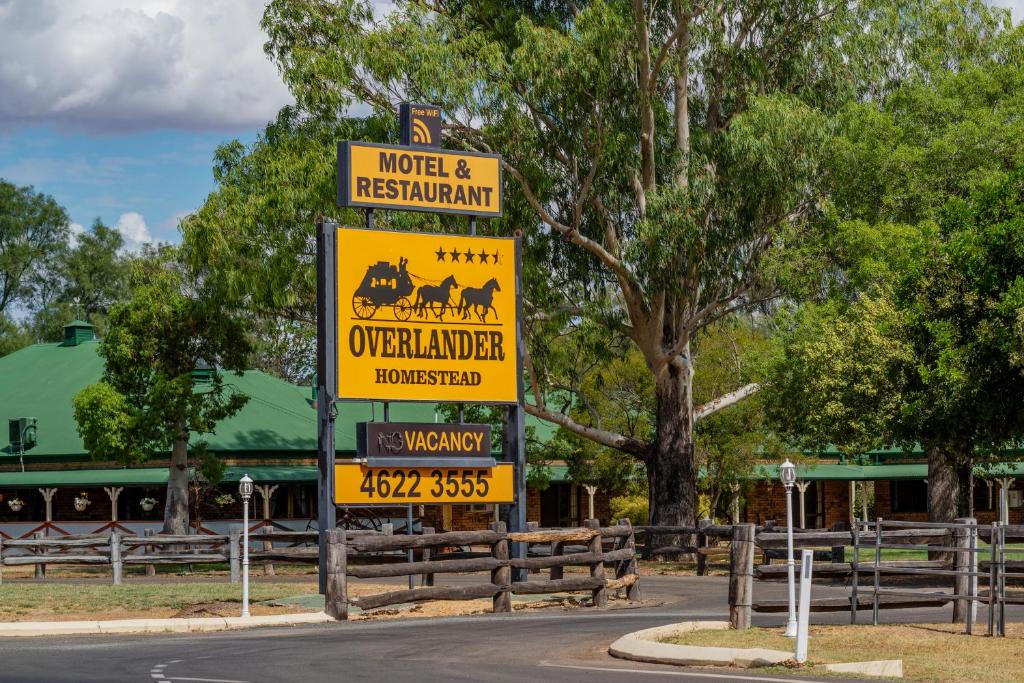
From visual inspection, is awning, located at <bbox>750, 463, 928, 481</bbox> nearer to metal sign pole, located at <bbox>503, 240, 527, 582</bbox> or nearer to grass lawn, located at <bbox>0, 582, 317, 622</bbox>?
metal sign pole, located at <bbox>503, 240, 527, 582</bbox>

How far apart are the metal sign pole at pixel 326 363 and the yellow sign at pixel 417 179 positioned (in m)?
0.82

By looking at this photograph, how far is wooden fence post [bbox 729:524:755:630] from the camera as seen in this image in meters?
18.5

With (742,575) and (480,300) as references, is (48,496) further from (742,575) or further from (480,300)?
(742,575)

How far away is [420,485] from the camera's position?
24703mm

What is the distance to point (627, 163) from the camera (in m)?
37.4

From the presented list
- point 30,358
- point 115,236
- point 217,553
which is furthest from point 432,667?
point 115,236

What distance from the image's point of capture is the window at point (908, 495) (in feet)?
188

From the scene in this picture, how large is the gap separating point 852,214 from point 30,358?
31.9 metres

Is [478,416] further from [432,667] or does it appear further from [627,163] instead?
[432,667]

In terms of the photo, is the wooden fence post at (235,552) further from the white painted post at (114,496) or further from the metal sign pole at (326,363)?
the white painted post at (114,496)

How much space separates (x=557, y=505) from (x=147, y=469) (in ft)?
56.0

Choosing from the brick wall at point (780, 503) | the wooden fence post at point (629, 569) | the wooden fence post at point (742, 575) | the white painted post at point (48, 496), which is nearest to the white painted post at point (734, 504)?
the brick wall at point (780, 503)

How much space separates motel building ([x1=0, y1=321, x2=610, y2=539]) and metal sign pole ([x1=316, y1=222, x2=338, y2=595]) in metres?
18.4

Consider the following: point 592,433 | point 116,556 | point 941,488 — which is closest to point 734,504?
point 941,488
